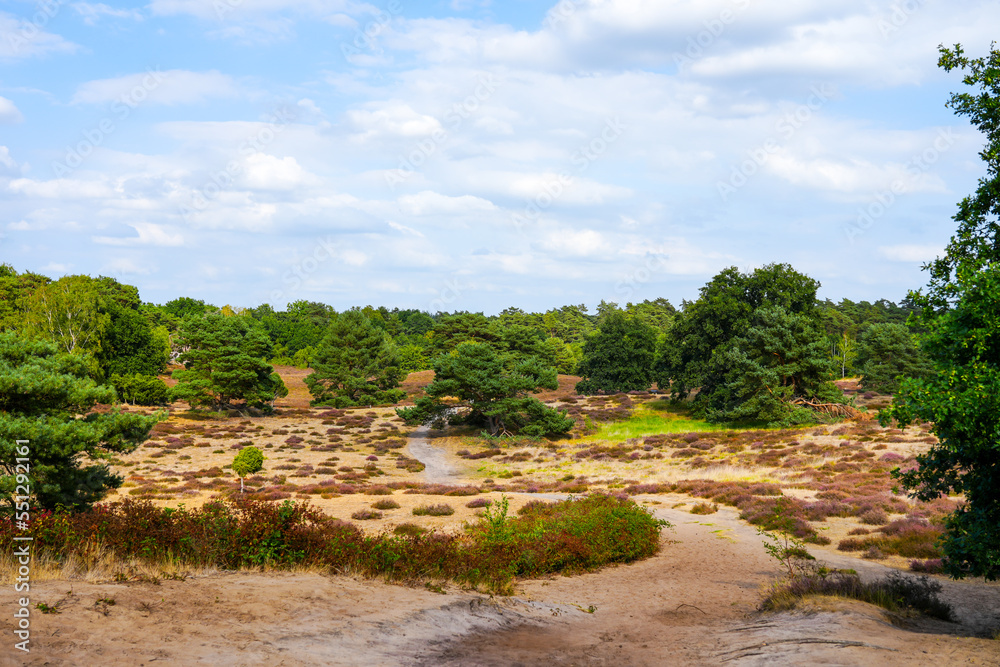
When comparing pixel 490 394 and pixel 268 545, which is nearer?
pixel 268 545

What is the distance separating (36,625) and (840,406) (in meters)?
49.5

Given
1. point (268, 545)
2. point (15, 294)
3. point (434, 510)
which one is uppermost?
point (15, 294)

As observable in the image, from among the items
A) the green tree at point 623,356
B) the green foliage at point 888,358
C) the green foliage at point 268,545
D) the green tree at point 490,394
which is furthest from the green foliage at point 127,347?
the green foliage at point 888,358

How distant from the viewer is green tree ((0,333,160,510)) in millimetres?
10852

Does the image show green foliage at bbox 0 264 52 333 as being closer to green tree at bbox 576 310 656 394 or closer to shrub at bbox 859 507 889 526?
green tree at bbox 576 310 656 394

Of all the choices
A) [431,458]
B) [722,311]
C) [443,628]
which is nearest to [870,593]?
[443,628]

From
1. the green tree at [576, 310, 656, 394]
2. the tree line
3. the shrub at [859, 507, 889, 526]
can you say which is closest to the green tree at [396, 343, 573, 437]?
the tree line

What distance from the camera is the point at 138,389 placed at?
Answer: 56.0 m

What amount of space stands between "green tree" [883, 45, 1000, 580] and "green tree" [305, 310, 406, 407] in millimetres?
59051

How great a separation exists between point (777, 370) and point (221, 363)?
150ft

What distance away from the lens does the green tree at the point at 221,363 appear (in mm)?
53469

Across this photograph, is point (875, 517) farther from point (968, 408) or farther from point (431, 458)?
point (431, 458)

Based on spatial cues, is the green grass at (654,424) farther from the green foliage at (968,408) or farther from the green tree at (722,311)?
the green foliage at (968,408)

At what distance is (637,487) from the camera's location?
89.5ft
